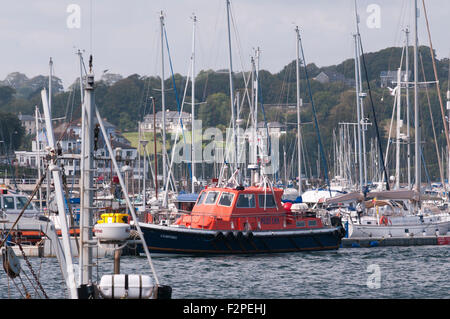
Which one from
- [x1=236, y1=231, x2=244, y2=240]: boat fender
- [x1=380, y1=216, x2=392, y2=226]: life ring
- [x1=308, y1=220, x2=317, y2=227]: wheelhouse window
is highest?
[x1=308, y1=220, x2=317, y2=227]: wheelhouse window

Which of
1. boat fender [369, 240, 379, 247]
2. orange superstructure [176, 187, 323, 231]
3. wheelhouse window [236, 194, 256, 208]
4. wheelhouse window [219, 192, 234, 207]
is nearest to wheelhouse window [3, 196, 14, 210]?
orange superstructure [176, 187, 323, 231]

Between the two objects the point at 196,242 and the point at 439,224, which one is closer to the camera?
the point at 196,242

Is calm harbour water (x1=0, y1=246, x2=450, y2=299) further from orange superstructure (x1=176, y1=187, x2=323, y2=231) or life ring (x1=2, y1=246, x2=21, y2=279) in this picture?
life ring (x1=2, y1=246, x2=21, y2=279)

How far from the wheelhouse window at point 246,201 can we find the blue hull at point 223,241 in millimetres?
1085

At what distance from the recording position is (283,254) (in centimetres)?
3341

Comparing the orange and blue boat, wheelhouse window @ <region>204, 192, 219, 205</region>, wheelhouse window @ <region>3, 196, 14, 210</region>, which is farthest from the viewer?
wheelhouse window @ <region>3, 196, 14, 210</region>

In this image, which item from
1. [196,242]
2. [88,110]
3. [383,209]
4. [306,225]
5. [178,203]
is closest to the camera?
[88,110]

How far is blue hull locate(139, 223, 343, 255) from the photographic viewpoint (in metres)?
31.3

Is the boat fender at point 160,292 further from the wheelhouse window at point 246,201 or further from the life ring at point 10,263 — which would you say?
the wheelhouse window at point 246,201

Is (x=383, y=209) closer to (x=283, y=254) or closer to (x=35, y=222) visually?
(x=283, y=254)
